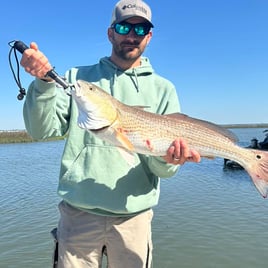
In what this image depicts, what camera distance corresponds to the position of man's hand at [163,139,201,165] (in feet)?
11.8

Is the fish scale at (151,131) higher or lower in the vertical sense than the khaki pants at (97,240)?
higher

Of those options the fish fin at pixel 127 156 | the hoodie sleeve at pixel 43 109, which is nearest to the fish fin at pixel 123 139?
the fish fin at pixel 127 156

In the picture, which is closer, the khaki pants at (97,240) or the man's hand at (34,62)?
the man's hand at (34,62)

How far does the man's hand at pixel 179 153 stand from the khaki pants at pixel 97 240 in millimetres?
820

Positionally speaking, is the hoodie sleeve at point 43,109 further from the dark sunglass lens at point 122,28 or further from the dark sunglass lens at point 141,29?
the dark sunglass lens at point 141,29

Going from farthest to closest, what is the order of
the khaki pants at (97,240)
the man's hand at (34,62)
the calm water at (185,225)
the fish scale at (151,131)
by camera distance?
the calm water at (185,225) < the khaki pants at (97,240) < the fish scale at (151,131) < the man's hand at (34,62)

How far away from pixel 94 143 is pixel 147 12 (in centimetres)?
153

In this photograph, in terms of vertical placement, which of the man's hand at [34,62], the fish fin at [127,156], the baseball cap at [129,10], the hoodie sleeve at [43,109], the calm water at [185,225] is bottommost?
the calm water at [185,225]

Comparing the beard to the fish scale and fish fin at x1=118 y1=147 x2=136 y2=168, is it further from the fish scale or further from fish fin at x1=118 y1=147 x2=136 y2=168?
fish fin at x1=118 y1=147 x2=136 y2=168

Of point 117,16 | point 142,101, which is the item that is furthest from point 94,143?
point 117,16

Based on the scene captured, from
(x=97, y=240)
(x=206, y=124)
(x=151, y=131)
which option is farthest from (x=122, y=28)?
(x=97, y=240)

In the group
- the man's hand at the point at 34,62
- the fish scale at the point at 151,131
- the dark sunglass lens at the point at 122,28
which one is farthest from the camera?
the dark sunglass lens at the point at 122,28

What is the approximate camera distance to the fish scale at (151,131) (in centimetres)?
340

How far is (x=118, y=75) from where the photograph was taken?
427cm
